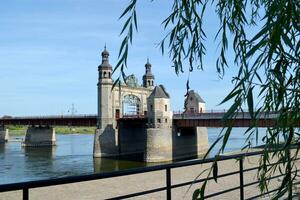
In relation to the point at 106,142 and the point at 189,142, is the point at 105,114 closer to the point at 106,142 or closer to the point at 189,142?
the point at 106,142

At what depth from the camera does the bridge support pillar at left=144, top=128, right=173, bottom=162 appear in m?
48.8

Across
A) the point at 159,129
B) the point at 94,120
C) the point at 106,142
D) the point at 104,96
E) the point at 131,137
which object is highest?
the point at 104,96

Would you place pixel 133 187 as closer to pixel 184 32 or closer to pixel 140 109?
pixel 184 32

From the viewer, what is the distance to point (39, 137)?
260ft

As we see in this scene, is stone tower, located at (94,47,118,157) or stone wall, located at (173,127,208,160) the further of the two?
stone tower, located at (94,47,118,157)

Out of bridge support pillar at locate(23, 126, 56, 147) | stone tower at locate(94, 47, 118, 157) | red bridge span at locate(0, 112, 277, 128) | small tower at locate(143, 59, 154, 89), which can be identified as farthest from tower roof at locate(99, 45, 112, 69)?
bridge support pillar at locate(23, 126, 56, 147)

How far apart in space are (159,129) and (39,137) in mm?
35938

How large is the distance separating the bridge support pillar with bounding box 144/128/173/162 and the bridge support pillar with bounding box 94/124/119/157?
7525 mm

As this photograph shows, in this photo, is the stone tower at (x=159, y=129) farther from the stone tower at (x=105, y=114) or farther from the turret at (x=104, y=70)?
the turret at (x=104, y=70)

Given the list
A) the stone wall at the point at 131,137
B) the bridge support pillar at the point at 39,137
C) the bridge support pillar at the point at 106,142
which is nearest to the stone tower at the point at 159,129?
the stone wall at the point at 131,137

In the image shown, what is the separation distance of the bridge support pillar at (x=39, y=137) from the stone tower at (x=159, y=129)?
30476 millimetres

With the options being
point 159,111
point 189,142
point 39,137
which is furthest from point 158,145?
point 39,137

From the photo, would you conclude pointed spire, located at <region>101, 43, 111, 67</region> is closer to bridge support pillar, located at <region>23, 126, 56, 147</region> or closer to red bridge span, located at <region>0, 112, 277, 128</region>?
red bridge span, located at <region>0, 112, 277, 128</region>

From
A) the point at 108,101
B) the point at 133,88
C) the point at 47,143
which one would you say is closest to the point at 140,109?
the point at 133,88
